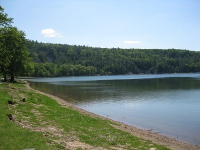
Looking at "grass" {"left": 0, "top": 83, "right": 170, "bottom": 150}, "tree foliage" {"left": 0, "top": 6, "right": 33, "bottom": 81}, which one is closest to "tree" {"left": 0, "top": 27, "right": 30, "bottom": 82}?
"tree foliage" {"left": 0, "top": 6, "right": 33, "bottom": 81}

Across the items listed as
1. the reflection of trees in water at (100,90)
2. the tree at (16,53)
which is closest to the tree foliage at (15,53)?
the tree at (16,53)

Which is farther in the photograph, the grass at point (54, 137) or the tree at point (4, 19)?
the tree at point (4, 19)

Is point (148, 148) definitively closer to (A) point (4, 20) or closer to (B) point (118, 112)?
(B) point (118, 112)

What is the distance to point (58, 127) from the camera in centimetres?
1919

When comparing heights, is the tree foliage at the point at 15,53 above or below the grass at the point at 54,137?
above

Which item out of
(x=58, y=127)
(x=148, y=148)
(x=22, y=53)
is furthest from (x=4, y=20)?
(x=148, y=148)

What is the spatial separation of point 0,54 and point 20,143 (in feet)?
121

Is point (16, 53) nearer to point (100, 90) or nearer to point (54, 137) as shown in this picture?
point (100, 90)

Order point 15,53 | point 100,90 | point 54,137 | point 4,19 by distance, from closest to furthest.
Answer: point 54,137 → point 4,19 → point 15,53 → point 100,90

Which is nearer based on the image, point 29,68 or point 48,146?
point 48,146

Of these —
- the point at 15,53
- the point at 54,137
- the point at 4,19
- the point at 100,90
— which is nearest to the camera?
the point at 54,137

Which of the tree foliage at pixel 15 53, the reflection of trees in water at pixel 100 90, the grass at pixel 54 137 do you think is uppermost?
the tree foliage at pixel 15 53

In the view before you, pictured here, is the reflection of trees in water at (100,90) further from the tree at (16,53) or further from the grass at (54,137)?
the grass at (54,137)

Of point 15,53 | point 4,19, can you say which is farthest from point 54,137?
point 15,53
